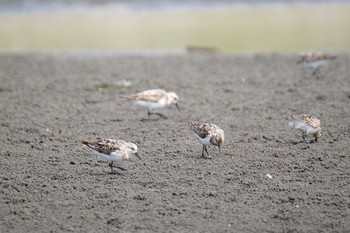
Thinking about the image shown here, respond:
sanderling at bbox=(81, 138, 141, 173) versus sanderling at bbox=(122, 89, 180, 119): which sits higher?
sanderling at bbox=(81, 138, 141, 173)

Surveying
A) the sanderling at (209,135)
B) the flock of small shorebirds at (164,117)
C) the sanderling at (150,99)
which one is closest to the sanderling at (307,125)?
the flock of small shorebirds at (164,117)

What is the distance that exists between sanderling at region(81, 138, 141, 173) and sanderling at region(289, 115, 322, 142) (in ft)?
9.89

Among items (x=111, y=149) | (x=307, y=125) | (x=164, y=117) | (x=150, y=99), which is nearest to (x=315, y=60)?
(x=164, y=117)

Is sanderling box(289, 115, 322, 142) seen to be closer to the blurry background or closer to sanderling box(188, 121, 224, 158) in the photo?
sanderling box(188, 121, 224, 158)

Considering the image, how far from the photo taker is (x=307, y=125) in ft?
37.4

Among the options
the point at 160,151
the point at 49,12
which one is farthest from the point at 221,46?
the point at 160,151

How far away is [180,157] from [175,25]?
18.1 m

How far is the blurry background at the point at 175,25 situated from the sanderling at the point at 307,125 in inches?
454

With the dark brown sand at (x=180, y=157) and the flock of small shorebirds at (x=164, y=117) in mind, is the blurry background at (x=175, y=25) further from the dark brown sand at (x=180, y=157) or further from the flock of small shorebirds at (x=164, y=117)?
the flock of small shorebirds at (x=164, y=117)

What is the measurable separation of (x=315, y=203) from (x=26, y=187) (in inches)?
161

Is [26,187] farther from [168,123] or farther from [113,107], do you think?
[113,107]

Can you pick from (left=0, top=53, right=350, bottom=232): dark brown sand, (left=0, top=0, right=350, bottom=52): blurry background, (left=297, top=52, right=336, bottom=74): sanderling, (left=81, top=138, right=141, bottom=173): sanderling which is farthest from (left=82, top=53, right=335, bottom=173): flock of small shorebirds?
(left=0, top=0, right=350, bottom=52): blurry background

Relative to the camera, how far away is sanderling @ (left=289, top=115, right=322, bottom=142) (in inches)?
448

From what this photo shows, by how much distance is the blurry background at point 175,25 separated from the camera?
24.7 m
